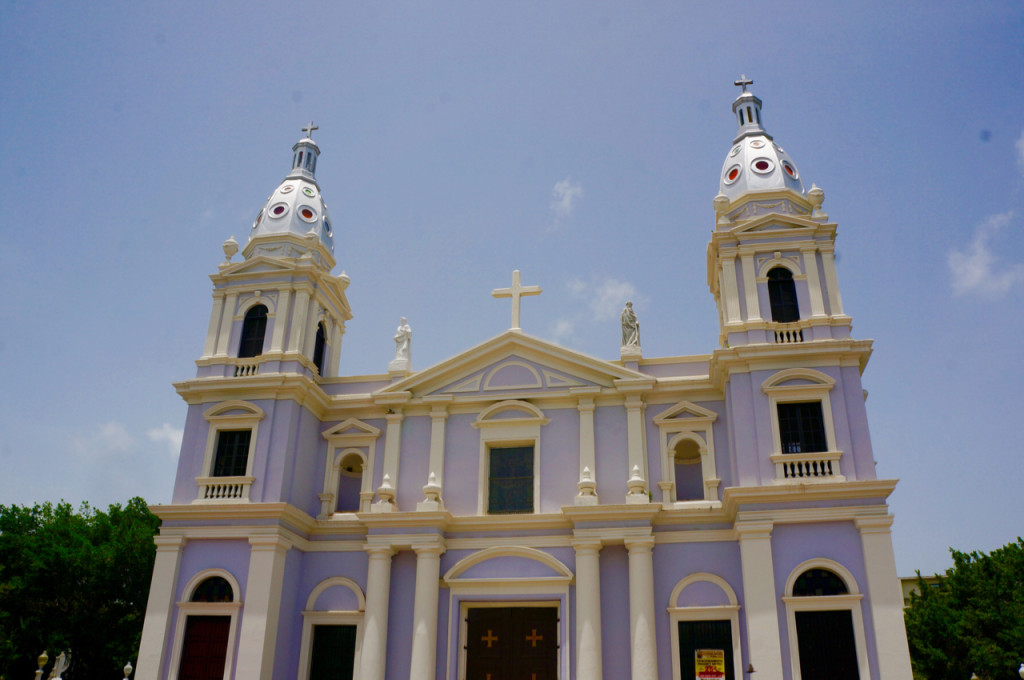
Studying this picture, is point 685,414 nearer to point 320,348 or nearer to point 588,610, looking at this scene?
point 588,610

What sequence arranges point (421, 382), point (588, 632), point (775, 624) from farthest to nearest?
1. point (421, 382)
2. point (588, 632)
3. point (775, 624)

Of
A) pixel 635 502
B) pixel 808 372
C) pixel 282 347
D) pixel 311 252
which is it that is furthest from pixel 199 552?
pixel 808 372

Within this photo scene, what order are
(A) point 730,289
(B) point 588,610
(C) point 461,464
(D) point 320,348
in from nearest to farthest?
(B) point 588,610
(A) point 730,289
(C) point 461,464
(D) point 320,348

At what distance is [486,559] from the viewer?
770 inches

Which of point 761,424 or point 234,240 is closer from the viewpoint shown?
point 761,424

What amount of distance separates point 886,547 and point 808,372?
4227 millimetres

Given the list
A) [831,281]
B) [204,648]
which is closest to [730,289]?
[831,281]

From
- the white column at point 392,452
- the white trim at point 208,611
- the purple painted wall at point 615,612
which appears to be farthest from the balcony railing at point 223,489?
the purple painted wall at point 615,612

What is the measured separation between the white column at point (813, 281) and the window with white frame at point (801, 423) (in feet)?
6.18

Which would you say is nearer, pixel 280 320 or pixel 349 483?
pixel 280 320

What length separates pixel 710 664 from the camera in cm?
1766

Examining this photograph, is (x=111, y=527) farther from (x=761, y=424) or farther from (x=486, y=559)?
(x=761, y=424)

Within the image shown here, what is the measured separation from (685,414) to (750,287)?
3643 mm

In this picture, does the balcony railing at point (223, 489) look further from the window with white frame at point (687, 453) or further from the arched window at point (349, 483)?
the window with white frame at point (687, 453)
